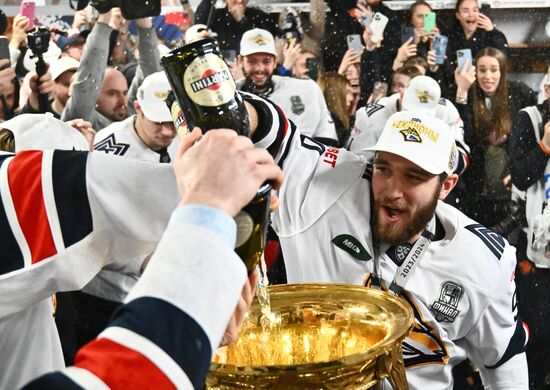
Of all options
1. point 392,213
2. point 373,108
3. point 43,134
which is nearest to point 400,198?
point 392,213

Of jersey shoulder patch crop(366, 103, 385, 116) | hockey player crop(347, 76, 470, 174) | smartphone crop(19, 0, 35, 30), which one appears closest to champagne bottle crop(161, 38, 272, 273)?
hockey player crop(347, 76, 470, 174)

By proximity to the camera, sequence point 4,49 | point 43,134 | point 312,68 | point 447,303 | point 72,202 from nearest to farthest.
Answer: point 72,202 → point 43,134 → point 447,303 → point 4,49 → point 312,68

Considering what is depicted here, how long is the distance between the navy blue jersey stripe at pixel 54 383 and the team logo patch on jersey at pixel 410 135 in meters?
1.77

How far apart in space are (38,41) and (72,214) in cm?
369

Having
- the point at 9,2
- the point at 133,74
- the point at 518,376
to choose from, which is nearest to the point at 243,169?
the point at 518,376

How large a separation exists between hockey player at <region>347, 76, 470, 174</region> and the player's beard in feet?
6.03

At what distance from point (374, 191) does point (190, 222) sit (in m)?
1.61

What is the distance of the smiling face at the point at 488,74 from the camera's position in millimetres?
4738

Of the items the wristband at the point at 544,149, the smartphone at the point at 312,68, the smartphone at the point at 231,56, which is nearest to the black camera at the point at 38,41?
the smartphone at the point at 231,56

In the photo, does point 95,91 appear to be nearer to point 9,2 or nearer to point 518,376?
point 9,2

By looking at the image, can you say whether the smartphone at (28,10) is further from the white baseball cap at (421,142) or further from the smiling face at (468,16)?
the white baseball cap at (421,142)

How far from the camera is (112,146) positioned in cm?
341

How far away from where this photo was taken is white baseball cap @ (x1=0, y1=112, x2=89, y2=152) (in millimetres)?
1619

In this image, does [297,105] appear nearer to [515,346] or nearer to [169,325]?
[515,346]
